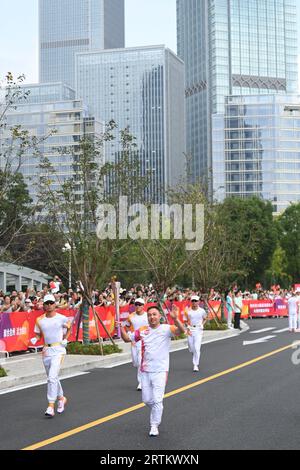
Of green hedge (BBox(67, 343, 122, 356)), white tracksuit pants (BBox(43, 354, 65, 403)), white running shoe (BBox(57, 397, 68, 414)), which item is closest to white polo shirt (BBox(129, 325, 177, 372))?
white tracksuit pants (BBox(43, 354, 65, 403))

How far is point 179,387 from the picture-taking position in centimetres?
1287

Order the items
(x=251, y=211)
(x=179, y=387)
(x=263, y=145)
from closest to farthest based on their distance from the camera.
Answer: (x=179, y=387)
(x=251, y=211)
(x=263, y=145)

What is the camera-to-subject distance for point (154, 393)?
8.53 meters

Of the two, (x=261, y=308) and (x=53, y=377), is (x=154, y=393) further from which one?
(x=261, y=308)

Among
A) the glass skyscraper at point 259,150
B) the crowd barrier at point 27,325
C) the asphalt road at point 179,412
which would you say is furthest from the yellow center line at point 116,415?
the glass skyscraper at point 259,150

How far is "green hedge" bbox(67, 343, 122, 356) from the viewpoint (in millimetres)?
18703

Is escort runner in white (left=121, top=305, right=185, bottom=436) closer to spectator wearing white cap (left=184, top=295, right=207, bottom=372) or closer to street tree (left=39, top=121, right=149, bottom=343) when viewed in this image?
spectator wearing white cap (left=184, top=295, right=207, bottom=372)

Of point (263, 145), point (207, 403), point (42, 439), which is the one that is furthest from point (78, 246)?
point (263, 145)

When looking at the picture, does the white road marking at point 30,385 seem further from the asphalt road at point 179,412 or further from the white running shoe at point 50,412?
the white running shoe at point 50,412

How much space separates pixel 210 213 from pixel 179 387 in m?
18.8

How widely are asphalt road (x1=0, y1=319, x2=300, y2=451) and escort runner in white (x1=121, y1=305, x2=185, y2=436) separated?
1.05 ft
